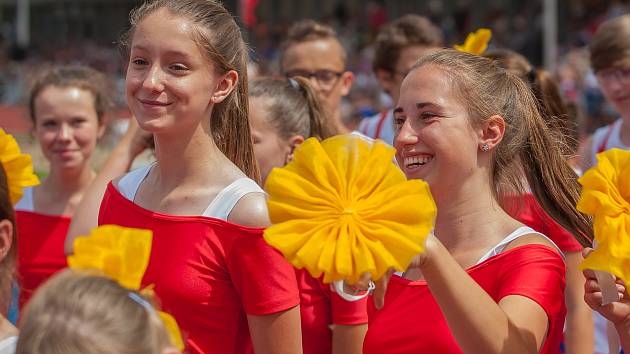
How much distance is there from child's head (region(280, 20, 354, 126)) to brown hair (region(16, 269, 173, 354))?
10.4 feet

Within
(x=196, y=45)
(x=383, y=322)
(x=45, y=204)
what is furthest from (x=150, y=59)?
(x=45, y=204)

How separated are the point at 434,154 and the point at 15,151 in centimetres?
138

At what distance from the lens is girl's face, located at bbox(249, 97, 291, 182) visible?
11.8ft

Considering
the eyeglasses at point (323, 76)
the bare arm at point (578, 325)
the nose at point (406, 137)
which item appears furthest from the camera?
the eyeglasses at point (323, 76)

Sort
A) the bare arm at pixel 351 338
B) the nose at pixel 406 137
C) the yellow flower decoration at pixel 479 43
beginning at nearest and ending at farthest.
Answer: the nose at pixel 406 137
the bare arm at pixel 351 338
the yellow flower decoration at pixel 479 43

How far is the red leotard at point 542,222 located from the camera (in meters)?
3.11

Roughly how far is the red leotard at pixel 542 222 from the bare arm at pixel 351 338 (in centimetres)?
59

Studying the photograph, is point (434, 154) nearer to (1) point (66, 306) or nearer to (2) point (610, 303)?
(2) point (610, 303)

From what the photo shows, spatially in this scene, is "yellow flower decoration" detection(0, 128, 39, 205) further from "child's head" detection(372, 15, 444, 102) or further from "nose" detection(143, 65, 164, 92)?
"child's head" detection(372, 15, 444, 102)

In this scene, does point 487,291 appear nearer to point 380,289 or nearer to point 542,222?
point 380,289

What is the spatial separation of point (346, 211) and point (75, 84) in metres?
2.71

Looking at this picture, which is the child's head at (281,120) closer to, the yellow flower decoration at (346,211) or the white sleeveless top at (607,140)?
the yellow flower decoration at (346,211)

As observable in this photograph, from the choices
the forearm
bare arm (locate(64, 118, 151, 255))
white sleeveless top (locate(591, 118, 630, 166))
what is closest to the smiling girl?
the forearm

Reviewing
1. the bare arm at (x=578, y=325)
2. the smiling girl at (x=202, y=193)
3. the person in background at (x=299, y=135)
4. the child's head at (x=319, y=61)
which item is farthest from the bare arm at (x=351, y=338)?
the child's head at (x=319, y=61)
